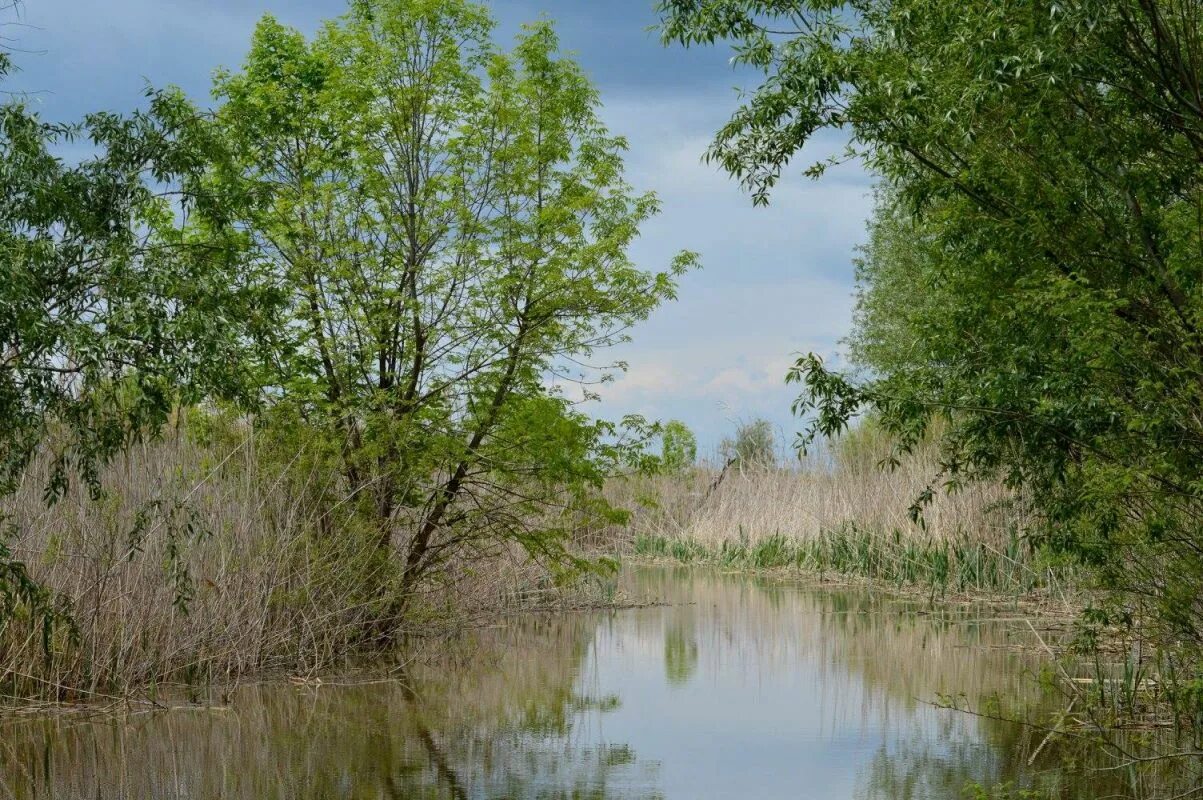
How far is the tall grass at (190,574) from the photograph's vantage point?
11.1 meters

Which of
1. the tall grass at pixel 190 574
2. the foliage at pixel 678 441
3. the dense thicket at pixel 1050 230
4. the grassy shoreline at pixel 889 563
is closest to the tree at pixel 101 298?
the tall grass at pixel 190 574

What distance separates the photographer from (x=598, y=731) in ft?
35.5

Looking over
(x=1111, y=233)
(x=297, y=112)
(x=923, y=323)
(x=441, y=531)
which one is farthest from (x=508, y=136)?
(x=1111, y=233)

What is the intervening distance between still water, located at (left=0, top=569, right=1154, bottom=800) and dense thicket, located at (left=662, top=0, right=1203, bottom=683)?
6.36 feet

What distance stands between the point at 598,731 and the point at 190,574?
12.9ft

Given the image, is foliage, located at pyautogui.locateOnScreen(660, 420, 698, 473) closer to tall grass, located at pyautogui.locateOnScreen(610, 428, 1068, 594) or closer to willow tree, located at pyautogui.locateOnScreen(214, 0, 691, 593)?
tall grass, located at pyautogui.locateOnScreen(610, 428, 1068, 594)

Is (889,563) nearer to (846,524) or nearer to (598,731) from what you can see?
(846,524)

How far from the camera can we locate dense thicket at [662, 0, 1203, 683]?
8750 millimetres

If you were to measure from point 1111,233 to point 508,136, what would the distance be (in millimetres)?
7336

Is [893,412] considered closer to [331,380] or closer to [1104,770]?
[1104,770]

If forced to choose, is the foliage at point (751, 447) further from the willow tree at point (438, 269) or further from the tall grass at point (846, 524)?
the willow tree at point (438, 269)

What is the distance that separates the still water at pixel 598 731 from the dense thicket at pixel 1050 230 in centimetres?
194

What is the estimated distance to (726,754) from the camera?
388 inches

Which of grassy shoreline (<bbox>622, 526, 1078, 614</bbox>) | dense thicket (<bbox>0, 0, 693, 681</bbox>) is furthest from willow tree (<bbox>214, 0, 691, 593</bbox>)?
grassy shoreline (<bbox>622, 526, 1078, 614</bbox>)
